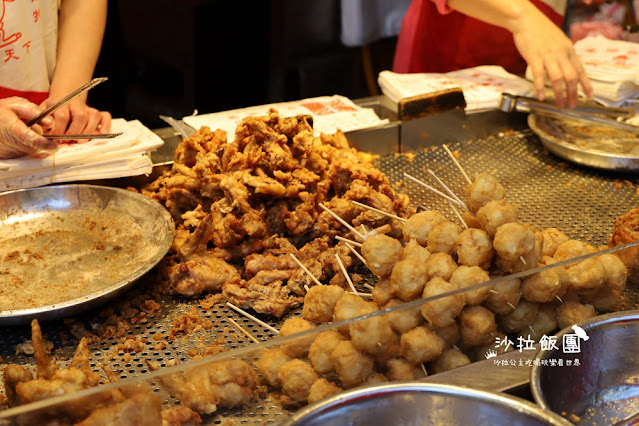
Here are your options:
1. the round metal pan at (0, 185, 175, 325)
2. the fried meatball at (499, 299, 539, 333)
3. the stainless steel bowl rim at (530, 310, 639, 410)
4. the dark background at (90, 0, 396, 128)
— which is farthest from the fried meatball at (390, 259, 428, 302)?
the dark background at (90, 0, 396, 128)

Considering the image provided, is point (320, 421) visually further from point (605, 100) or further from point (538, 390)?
point (605, 100)

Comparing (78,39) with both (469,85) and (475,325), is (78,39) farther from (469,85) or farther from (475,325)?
(475,325)

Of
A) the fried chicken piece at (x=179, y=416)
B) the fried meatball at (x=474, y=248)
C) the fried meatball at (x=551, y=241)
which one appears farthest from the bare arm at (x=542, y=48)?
the fried chicken piece at (x=179, y=416)

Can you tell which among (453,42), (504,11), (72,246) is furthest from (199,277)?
(453,42)

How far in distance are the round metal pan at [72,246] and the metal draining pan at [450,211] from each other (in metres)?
0.11

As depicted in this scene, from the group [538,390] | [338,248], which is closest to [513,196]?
[338,248]

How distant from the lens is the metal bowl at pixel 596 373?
1.49m

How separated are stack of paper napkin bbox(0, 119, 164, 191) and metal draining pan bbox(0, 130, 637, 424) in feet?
2.20

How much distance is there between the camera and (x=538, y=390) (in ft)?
4.65

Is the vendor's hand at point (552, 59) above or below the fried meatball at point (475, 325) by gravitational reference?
above

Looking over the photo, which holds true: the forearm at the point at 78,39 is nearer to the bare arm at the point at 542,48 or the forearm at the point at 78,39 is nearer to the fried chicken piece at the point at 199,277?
the fried chicken piece at the point at 199,277

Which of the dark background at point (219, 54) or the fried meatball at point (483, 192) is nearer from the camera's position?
the fried meatball at point (483, 192)

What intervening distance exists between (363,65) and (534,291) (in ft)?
19.7

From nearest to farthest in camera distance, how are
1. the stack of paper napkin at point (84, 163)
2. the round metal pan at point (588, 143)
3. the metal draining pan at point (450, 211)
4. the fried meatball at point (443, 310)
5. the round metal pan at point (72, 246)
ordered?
the fried meatball at point (443, 310)
the metal draining pan at point (450, 211)
the round metal pan at point (72, 246)
the stack of paper napkin at point (84, 163)
the round metal pan at point (588, 143)
